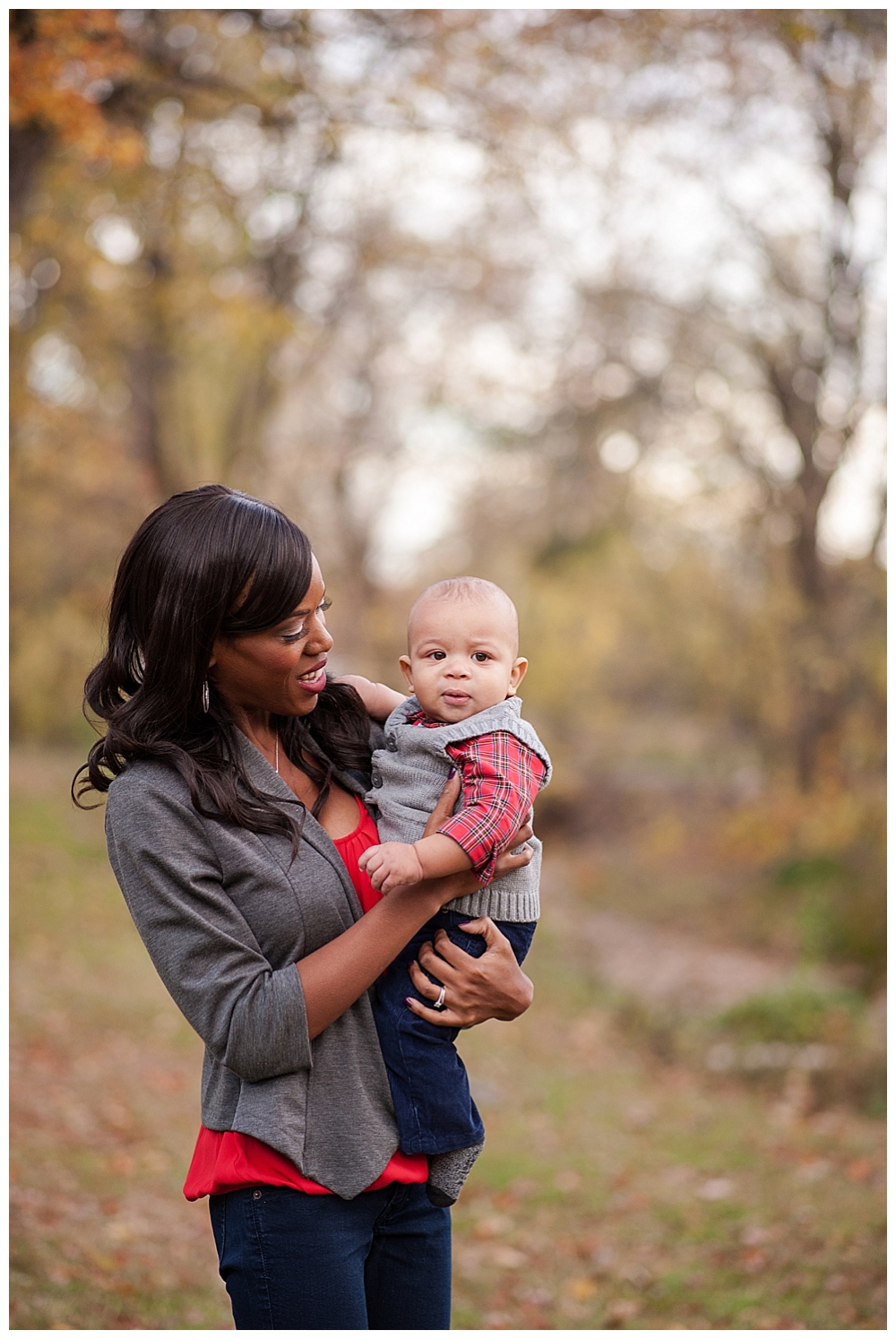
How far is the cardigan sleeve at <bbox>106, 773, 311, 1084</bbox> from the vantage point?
1.88 meters

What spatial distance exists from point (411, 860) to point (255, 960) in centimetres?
29

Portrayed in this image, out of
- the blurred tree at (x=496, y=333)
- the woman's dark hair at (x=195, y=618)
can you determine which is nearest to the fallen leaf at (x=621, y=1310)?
the woman's dark hair at (x=195, y=618)

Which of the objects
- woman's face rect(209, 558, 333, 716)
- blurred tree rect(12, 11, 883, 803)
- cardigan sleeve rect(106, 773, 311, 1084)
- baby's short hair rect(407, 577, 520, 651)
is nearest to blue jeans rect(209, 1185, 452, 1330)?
cardigan sleeve rect(106, 773, 311, 1084)

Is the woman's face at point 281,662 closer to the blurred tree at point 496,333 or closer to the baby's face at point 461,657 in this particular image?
the baby's face at point 461,657

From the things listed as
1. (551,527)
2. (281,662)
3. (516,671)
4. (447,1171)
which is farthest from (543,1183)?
(551,527)

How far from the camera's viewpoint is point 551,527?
52.0 feet

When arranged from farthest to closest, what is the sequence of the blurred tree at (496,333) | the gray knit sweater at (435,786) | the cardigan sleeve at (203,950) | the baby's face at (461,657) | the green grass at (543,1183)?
1. the blurred tree at (496,333)
2. the green grass at (543,1183)
3. the baby's face at (461,657)
4. the gray knit sweater at (435,786)
5. the cardigan sleeve at (203,950)

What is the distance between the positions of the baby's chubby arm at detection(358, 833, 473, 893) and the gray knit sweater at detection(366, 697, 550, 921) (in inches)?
5.3

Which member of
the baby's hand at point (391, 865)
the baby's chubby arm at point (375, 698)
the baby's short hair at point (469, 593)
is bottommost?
the baby's hand at point (391, 865)

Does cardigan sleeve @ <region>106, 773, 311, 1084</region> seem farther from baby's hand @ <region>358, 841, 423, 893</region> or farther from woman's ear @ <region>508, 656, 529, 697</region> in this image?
woman's ear @ <region>508, 656, 529, 697</region>

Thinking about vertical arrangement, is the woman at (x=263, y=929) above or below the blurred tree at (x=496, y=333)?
below

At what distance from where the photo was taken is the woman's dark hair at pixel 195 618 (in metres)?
1.97

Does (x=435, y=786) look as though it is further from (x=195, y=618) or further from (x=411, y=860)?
(x=195, y=618)

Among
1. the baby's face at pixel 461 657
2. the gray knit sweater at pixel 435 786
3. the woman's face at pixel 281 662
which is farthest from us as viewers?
the baby's face at pixel 461 657
